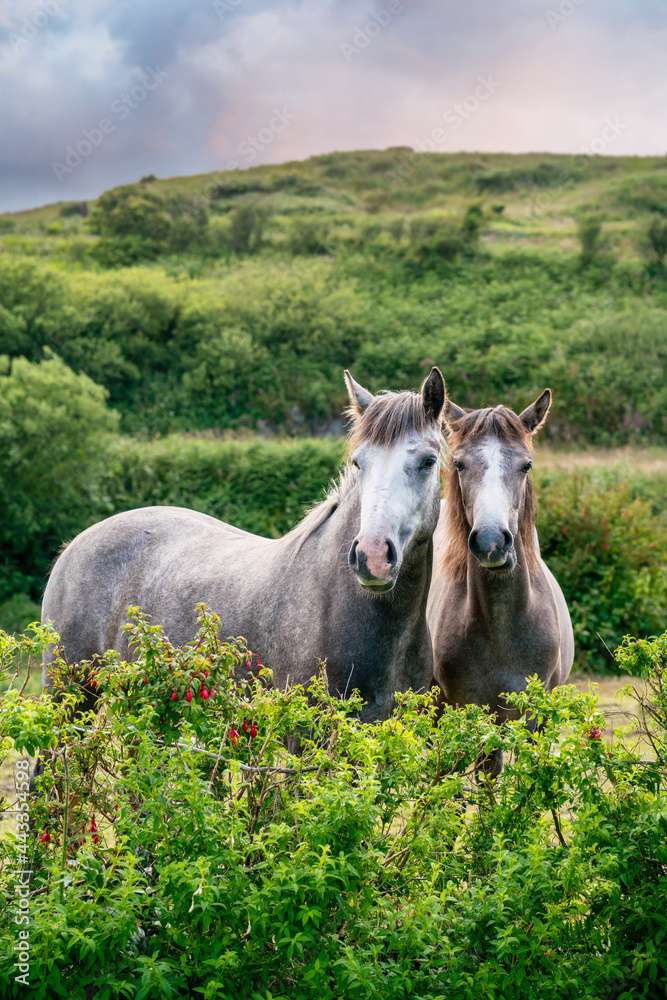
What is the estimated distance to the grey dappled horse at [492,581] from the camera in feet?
11.8

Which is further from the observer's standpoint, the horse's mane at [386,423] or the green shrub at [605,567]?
the green shrub at [605,567]

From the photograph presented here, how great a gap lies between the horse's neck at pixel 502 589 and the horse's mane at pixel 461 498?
168 millimetres

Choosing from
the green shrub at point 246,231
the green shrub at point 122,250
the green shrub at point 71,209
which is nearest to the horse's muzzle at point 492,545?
the green shrub at point 122,250

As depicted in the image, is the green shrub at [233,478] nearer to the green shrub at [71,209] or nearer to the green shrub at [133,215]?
the green shrub at [133,215]

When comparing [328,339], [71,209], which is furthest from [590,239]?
[71,209]

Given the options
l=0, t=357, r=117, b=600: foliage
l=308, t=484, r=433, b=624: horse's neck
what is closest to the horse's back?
l=308, t=484, r=433, b=624: horse's neck

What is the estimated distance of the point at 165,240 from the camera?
92.4 ft

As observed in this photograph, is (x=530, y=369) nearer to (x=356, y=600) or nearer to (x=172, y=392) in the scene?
(x=172, y=392)

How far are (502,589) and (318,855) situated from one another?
82.1 inches

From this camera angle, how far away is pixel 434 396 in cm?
334

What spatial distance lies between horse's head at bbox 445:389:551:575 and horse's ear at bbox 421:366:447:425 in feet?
1.30

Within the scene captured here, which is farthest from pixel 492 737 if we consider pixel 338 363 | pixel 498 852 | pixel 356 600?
pixel 338 363

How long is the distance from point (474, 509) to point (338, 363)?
690 inches

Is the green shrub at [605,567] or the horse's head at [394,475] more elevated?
the horse's head at [394,475]
